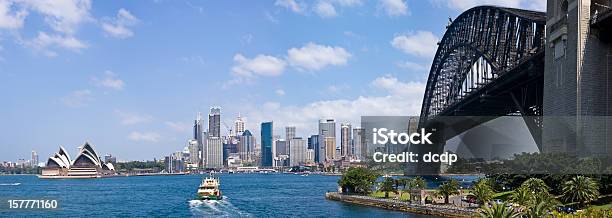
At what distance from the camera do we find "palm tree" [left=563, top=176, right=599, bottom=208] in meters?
33.6

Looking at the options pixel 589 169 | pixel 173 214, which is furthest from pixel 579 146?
pixel 173 214

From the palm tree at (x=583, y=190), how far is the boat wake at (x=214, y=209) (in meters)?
24.1

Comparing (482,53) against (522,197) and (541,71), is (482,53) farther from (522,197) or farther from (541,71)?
(522,197)

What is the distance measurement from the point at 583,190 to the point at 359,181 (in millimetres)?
32130

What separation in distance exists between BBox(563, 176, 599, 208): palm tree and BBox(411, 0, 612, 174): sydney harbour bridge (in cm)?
264

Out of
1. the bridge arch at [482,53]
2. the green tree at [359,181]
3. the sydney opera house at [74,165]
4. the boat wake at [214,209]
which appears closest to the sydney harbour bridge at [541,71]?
the bridge arch at [482,53]

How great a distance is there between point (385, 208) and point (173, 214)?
15.9 m

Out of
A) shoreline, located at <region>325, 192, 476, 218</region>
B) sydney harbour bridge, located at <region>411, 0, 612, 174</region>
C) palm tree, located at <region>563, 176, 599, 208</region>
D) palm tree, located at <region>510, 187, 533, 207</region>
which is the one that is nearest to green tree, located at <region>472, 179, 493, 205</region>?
shoreline, located at <region>325, 192, 476, 218</region>

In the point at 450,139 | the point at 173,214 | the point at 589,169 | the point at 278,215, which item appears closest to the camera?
the point at 589,169

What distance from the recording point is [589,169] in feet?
110

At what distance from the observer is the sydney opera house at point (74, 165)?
160m

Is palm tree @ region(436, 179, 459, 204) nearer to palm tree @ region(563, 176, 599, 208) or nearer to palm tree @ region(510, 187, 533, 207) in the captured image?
palm tree @ region(510, 187, 533, 207)

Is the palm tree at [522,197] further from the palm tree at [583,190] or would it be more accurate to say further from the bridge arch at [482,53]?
the bridge arch at [482,53]

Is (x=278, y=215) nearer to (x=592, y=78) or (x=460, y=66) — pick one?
(x=592, y=78)
